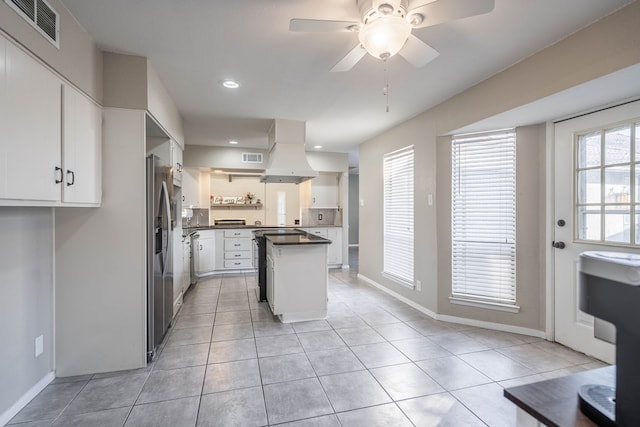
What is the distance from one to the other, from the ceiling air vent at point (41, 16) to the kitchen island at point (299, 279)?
2327 millimetres

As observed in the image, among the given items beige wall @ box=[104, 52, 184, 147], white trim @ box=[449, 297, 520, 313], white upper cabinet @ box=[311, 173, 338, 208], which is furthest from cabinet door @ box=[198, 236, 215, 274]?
white trim @ box=[449, 297, 520, 313]

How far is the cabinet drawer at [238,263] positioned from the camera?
19.4 feet

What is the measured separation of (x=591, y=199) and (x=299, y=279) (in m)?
2.81

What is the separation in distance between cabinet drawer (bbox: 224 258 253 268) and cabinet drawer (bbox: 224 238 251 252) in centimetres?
22

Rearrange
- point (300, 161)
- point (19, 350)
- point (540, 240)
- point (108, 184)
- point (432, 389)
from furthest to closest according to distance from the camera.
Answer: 1. point (300, 161)
2. point (540, 240)
3. point (108, 184)
4. point (432, 389)
5. point (19, 350)

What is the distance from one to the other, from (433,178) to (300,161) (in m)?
1.69

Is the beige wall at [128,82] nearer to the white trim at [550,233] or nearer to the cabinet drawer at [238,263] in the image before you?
the white trim at [550,233]

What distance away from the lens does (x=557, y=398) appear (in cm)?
79

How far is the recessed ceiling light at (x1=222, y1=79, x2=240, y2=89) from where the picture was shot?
2.81 meters

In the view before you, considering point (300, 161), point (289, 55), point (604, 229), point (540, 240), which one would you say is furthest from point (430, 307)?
point (289, 55)

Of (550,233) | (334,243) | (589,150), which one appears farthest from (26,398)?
(334,243)

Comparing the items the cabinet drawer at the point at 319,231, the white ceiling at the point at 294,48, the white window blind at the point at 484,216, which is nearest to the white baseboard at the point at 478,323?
the white window blind at the point at 484,216

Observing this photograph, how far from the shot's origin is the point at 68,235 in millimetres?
2221

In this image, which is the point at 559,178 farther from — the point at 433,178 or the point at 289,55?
the point at 289,55
